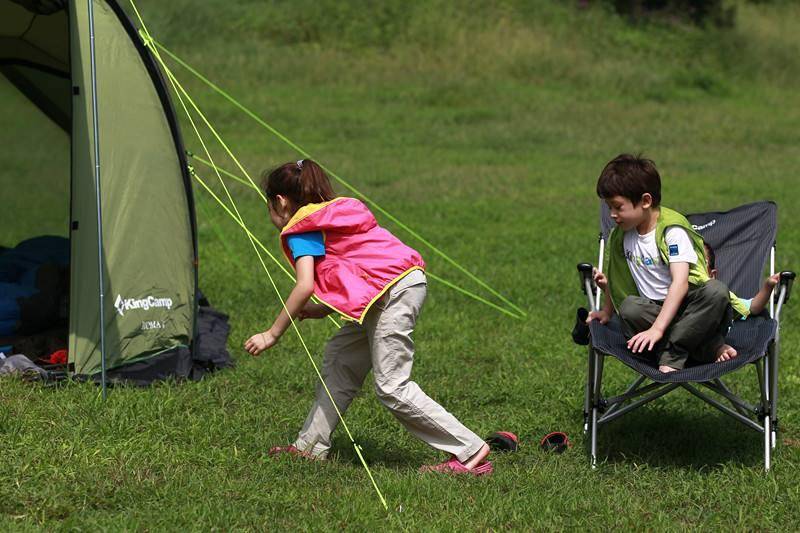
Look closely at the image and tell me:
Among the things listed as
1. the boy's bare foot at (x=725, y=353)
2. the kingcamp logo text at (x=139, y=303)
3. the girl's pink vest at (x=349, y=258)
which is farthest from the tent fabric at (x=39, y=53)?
the boy's bare foot at (x=725, y=353)

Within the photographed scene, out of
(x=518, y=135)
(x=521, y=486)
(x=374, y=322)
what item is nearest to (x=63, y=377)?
(x=374, y=322)

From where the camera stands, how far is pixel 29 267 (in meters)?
6.94

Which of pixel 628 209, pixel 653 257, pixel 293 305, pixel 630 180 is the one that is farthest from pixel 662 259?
pixel 293 305

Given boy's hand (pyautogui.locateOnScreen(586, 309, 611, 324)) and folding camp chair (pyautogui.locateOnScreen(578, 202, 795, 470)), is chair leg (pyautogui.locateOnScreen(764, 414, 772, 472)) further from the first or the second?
boy's hand (pyautogui.locateOnScreen(586, 309, 611, 324))

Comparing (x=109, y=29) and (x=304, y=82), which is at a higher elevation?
(x=109, y=29)

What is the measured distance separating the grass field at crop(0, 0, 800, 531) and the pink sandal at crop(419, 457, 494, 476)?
0.08m

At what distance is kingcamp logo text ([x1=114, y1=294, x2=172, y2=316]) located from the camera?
5707mm

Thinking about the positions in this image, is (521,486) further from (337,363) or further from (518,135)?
(518,135)

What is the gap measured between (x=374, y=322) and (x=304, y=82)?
1376cm

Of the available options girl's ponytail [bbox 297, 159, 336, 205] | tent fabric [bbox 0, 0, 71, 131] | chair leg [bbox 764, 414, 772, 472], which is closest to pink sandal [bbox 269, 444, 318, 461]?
girl's ponytail [bbox 297, 159, 336, 205]

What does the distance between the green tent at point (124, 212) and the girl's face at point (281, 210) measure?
1.17 meters

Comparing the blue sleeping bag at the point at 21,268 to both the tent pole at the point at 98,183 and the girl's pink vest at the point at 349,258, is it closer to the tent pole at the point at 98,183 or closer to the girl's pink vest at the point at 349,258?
the tent pole at the point at 98,183

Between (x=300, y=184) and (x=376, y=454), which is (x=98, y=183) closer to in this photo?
(x=300, y=184)

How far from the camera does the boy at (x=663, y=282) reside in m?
4.66
